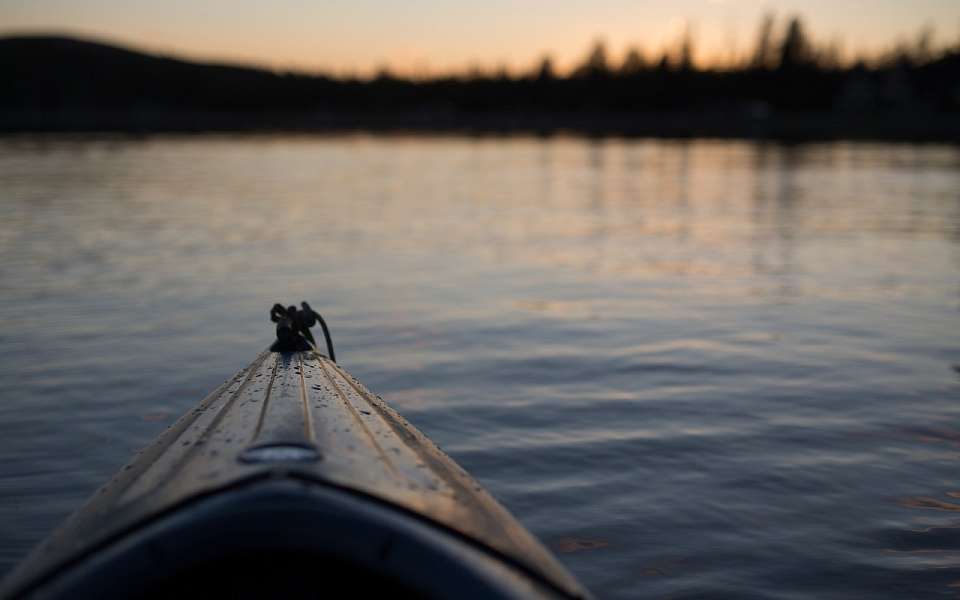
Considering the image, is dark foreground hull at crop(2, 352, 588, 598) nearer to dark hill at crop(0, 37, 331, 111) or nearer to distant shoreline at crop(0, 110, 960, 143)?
distant shoreline at crop(0, 110, 960, 143)

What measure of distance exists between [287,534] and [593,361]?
6.86 m

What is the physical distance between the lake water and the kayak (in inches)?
77.6

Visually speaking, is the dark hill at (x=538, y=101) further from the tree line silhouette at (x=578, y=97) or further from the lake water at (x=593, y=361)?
the lake water at (x=593, y=361)

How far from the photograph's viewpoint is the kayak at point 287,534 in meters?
2.33

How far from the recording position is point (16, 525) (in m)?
5.02

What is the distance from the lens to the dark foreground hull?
91.6 inches

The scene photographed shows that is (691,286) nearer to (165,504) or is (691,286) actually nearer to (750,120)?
(165,504)

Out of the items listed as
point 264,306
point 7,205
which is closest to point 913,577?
point 264,306

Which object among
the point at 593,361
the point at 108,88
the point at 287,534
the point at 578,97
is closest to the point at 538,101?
the point at 578,97

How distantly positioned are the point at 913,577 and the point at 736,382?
12.5ft

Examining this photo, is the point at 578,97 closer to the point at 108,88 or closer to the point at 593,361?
the point at 108,88

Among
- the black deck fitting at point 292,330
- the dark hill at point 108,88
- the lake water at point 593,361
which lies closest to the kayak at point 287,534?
the lake water at point 593,361

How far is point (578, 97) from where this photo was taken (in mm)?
175250

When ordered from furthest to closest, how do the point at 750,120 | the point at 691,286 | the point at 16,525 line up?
the point at 750,120
the point at 691,286
the point at 16,525
